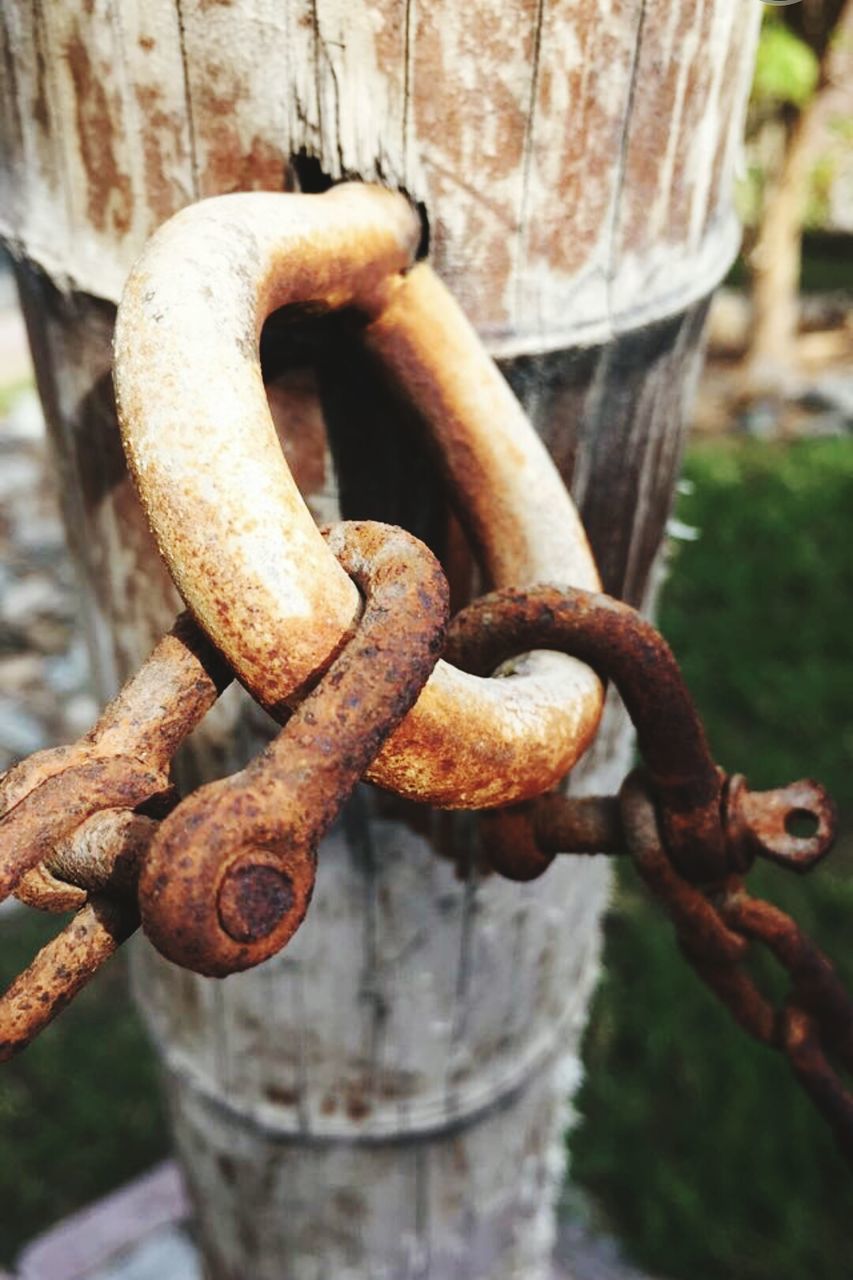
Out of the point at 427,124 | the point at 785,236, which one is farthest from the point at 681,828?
the point at 785,236

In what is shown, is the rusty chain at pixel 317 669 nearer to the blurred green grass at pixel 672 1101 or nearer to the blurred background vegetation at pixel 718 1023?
the blurred background vegetation at pixel 718 1023

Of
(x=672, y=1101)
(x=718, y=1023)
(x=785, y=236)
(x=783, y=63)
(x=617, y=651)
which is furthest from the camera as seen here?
(x=785, y=236)

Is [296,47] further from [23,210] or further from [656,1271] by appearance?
[656,1271]

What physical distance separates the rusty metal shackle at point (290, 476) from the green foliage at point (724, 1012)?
1.96 metres

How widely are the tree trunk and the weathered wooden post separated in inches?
193

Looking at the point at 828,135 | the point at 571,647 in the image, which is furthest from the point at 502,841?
the point at 828,135

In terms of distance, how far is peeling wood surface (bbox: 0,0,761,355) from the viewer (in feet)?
2.15

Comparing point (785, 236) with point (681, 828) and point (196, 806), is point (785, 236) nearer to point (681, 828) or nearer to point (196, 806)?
point (681, 828)

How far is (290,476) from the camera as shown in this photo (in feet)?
1.75

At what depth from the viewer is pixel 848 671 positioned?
370 cm

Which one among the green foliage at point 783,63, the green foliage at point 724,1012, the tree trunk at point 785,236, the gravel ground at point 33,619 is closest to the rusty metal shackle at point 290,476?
the green foliage at point 724,1012

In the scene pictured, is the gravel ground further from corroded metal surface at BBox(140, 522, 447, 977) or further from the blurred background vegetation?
corroded metal surface at BBox(140, 522, 447, 977)

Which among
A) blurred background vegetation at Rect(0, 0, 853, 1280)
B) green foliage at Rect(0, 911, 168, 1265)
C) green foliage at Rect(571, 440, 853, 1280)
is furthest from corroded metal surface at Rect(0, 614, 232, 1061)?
green foliage at Rect(0, 911, 168, 1265)

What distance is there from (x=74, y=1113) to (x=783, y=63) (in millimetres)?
4290
